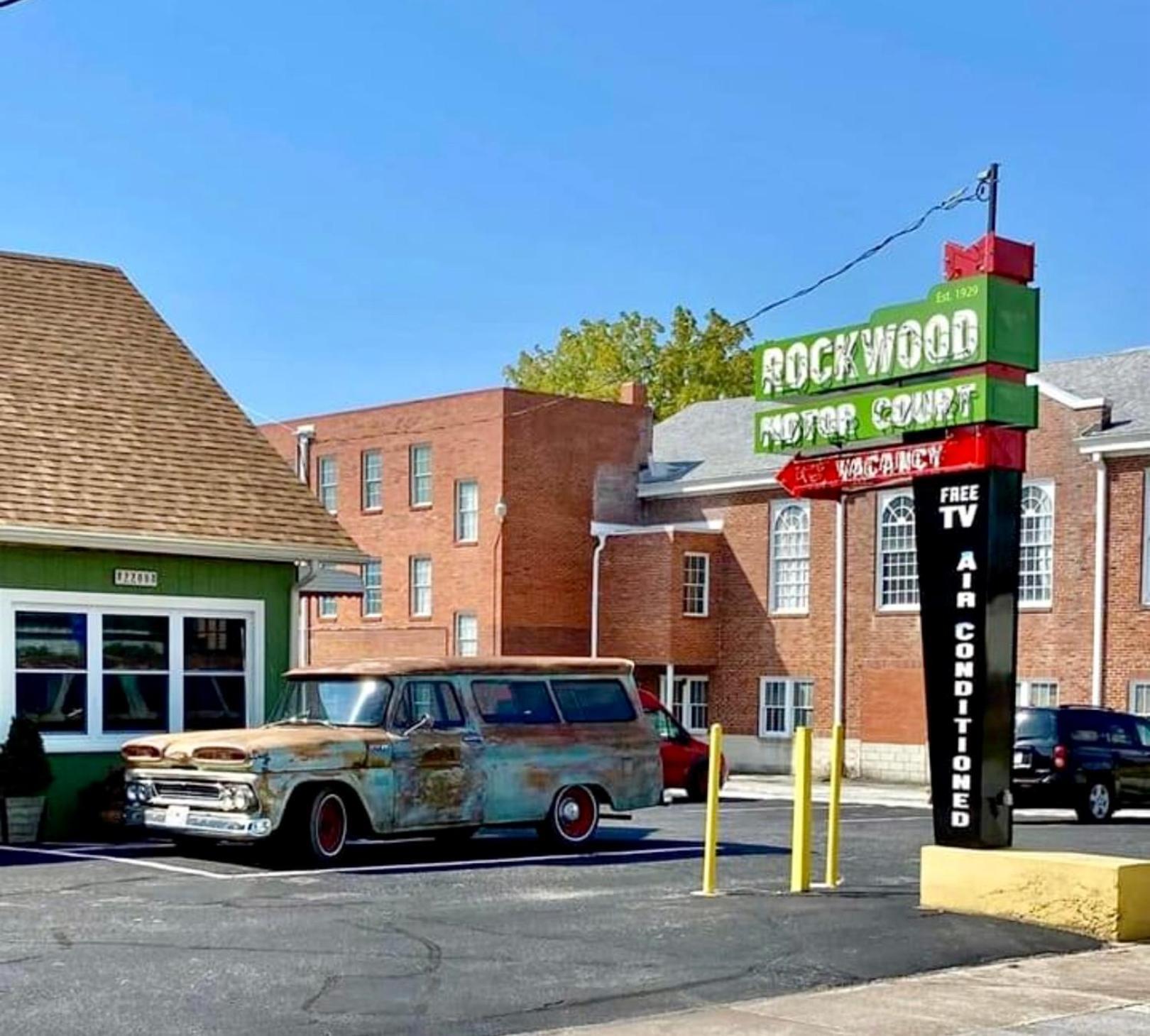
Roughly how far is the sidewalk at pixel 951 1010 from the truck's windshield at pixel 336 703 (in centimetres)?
675

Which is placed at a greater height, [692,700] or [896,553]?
[896,553]

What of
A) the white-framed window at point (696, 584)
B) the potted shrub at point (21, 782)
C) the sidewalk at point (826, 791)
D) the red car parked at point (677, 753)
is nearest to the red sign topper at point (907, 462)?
the potted shrub at point (21, 782)

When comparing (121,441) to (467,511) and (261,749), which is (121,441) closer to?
(261,749)

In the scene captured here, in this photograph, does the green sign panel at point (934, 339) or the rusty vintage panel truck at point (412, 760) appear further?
the rusty vintage panel truck at point (412, 760)

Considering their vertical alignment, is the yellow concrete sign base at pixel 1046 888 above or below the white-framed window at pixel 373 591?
below

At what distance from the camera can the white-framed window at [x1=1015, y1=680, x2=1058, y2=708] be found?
34219 millimetres

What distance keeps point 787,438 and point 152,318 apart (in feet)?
34.6

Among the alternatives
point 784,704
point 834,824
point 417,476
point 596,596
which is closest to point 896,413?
point 834,824

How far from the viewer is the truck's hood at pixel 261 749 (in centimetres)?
1523

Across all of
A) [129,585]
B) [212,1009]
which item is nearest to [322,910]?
[212,1009]

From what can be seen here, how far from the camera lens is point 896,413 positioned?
46.2 feet

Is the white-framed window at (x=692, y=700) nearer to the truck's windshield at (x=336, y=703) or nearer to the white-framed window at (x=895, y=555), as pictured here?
the white-framed window at (x=895, y=555)

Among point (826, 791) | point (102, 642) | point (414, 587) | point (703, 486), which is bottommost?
point (826, 791)

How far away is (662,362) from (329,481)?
2067 cm
